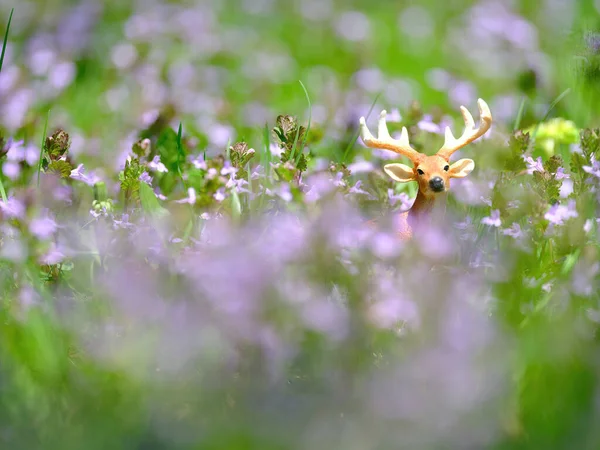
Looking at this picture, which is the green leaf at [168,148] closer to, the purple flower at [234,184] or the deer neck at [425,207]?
the purple flower at [234,184]

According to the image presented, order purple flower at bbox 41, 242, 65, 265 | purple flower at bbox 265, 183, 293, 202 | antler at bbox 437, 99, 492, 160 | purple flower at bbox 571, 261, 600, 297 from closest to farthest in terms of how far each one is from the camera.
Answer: purple flower at bbox 571, 261, 600, 297 → purple flower at bbox 41, 242, 65, 265 → purple flower at bbox 265, 183, 293, 202 → antler at bbox 437, 99, 492, 160

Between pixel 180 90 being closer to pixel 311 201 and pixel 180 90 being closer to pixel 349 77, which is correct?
pixel 349 77

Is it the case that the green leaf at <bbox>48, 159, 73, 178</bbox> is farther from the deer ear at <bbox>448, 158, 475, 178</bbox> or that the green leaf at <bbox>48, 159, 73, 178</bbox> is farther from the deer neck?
the deer ear at <bbox>448, 158, 475, 178</bbox>

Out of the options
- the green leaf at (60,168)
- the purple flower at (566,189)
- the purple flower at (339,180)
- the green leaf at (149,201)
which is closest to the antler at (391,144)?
the purple flower at (339,180)

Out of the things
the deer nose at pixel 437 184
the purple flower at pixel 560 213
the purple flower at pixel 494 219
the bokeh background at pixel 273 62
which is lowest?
the bokeh background at pixel 273 62

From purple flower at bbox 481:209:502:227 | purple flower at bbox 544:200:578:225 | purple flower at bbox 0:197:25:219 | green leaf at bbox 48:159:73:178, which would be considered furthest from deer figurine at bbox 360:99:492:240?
purple flower at bbox 0:197:25:219

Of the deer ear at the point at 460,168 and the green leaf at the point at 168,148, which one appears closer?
the deer ear at the point at 460,168

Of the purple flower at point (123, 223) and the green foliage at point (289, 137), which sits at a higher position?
the green foliage at point (289, 137)
